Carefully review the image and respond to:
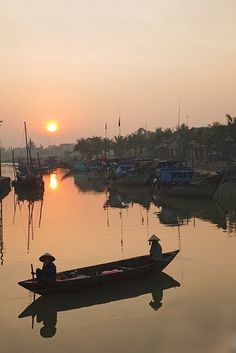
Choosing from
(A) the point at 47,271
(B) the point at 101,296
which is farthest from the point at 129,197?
(A) the point at 47,271

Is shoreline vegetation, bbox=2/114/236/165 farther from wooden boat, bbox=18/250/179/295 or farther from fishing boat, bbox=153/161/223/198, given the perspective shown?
wooden boat, bbox=18/250/179/295

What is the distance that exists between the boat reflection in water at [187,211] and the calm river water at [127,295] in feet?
0.82

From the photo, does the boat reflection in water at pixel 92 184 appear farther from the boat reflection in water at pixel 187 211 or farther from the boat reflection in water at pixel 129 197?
the boat reflection in water at pixel 187 211

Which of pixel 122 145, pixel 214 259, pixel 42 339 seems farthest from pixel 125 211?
pixel 122 145

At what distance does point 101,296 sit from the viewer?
15328mm

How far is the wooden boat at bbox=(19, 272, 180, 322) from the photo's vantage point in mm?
14578

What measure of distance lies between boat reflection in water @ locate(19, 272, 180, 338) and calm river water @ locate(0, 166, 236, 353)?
0.03 m

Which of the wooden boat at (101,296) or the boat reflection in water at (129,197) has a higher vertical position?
the wooden boat at (101,296)

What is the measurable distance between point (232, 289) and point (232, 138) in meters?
54.3

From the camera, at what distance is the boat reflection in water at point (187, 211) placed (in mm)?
31016

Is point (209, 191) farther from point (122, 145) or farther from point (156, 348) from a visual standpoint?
point (122, 145)

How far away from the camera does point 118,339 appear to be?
1214 centimetres

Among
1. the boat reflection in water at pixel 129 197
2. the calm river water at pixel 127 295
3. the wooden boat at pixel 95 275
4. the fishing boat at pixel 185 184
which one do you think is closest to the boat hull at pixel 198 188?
the fishing boat at pixel 185 184

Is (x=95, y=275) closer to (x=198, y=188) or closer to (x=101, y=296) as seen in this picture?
(x=101, y=296)
